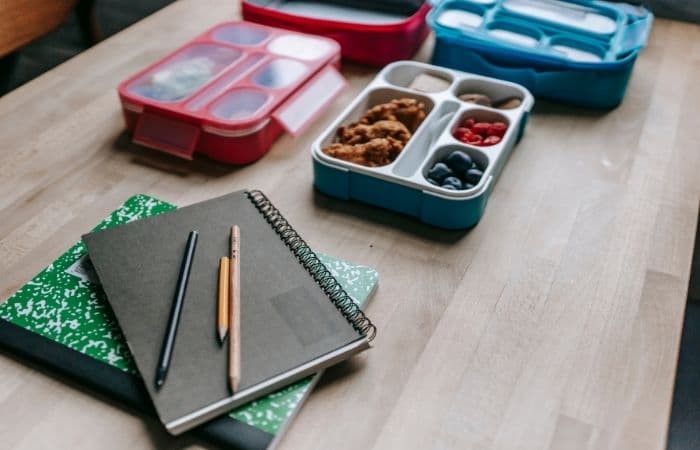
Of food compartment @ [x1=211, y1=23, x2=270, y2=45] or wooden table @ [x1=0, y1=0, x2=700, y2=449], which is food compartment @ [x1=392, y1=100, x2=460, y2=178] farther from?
food compartment @ [x1=211, y1=23, x2=270, y2=45]

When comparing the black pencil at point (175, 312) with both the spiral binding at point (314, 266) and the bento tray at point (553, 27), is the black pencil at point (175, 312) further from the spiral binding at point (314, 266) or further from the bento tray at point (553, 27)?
the bento tray at point (553, 27)

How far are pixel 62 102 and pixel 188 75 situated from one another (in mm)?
196

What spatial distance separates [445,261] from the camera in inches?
27.3

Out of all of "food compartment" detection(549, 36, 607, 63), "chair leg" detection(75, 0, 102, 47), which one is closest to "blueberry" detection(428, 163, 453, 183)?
"food compartment" detection(549, 36, 607, 63)

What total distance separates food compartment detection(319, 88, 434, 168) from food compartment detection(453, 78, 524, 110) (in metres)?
0.06

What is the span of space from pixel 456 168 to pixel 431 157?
0.03 metres

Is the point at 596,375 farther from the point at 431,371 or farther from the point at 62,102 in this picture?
the point at 62,102

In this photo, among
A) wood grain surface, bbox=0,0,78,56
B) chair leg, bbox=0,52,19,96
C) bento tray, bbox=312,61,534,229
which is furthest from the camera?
chair leg, bbox=0,52,19,96

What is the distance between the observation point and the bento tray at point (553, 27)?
0.94 metres

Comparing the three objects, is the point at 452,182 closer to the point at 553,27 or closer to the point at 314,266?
the point at 314,266

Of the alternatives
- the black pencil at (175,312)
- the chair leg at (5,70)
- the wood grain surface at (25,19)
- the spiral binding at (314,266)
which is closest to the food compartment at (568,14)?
the spiral binding at (314,266)

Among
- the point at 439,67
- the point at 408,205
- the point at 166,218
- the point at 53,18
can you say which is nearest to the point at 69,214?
the point at 166,218

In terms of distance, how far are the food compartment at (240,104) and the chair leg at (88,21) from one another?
Result: 747 mm

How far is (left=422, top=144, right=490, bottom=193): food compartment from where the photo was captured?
2.38ft
